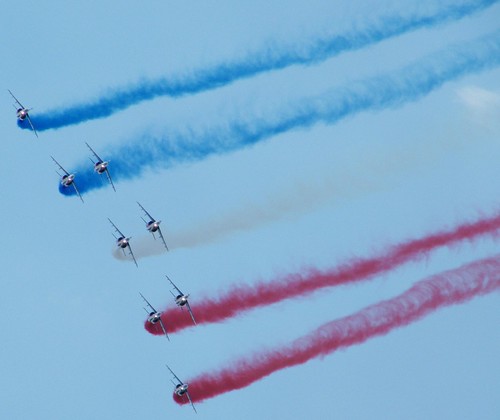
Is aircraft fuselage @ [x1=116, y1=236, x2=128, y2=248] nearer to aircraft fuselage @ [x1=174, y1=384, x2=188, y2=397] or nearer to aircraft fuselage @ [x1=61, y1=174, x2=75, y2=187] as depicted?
aircraft fuselage @ [x1=61, y1=174, x2=75, y2=187]

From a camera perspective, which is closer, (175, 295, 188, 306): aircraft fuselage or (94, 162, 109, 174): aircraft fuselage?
(175, 295, 188, 306): aircraft fuselage

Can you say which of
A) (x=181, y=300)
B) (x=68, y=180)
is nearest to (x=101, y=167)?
(x=68, y=180)

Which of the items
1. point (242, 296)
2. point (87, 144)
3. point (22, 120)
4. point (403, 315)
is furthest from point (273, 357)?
point (22, 120)

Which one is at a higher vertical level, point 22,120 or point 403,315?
point 22,120

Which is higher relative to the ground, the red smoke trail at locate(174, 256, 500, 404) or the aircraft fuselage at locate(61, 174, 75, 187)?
the aircraft fuselage at locate(61, 174, 75, 187)

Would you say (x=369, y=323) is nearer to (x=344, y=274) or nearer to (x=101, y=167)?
(x=344, y=274)

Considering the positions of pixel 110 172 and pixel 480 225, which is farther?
pixel 110 172

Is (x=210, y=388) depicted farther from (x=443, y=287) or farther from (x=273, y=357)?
(x=443, y=287)

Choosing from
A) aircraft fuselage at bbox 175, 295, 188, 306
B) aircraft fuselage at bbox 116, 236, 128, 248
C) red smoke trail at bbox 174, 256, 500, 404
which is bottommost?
red smoke trail at bbox 174, 256, 500, 404

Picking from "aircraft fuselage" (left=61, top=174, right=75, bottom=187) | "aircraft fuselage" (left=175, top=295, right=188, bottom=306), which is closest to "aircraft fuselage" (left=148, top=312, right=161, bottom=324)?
"aircraft fuselage" (left=175, top=295, right=188, bottom=306)
